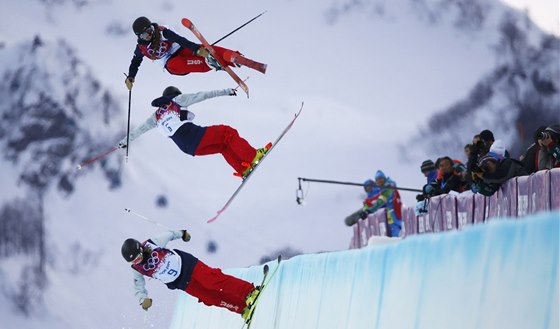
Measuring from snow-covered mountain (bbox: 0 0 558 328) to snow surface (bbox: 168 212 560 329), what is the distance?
15421 mm

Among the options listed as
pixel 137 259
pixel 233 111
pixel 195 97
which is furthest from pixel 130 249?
pixel 233 111

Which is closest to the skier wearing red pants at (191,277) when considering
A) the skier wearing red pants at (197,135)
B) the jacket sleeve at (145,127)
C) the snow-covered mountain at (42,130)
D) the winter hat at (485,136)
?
the skier wearing red pants at (197,135)

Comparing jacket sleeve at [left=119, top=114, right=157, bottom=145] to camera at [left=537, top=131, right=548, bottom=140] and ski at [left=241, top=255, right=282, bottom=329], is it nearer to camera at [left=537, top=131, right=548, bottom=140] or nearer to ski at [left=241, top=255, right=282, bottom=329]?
ski at [left=241, top=255, right=282, bottom=329]

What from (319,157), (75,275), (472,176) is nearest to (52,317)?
(75,275)

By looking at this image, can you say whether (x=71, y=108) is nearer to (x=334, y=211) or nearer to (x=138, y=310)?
(x=138, y=310)

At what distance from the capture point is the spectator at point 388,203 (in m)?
9.33

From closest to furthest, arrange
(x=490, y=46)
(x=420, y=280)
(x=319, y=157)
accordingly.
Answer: (x=420, y=280) → (x=490, y=46) → (x=319, y=157)

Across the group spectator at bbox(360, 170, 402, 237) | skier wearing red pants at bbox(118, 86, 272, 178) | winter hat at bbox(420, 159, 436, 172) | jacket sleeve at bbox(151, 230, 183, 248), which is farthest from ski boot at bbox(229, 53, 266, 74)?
spectator at bbox(360, 170, 402, 237)

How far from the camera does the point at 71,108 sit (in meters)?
22.7

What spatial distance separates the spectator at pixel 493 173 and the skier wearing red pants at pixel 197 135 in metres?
1.87

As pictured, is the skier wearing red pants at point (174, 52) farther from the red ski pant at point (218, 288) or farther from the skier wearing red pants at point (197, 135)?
the red ski pant at point (218, 288)

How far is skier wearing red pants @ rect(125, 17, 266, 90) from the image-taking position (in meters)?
6.73

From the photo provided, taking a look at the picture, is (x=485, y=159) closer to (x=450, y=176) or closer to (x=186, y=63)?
(x=450, y=176)

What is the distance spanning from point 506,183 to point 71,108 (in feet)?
59.5
